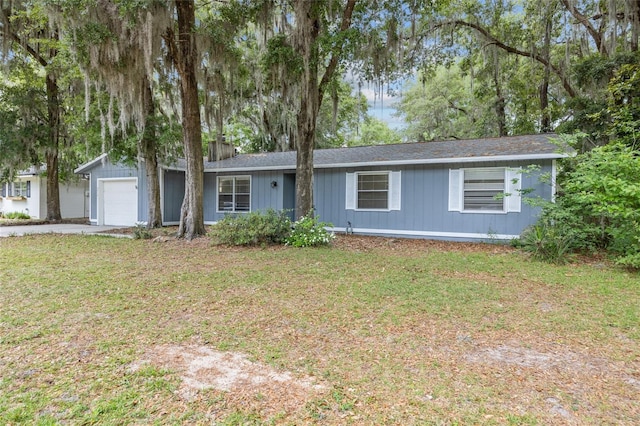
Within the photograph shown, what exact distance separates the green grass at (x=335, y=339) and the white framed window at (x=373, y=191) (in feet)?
14.2

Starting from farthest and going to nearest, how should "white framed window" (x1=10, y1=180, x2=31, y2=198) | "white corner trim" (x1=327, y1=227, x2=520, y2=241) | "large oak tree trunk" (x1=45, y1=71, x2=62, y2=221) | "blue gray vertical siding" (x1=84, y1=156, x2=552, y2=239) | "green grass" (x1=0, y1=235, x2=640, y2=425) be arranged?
"white framed window" (x1=10, y1=180, x2=31, y2=198) < "large oak tree trunk" (x1=45, y1=71, x2=62, y2=221) < "white corner trim" (x1=327, y1=227, x2=520, y2=241) < "blue gray vertical siding" (x1=84, y1=156, x2=552, y2=239) < "green grass" (x1=0, y1=235, x2=640, y2=425)

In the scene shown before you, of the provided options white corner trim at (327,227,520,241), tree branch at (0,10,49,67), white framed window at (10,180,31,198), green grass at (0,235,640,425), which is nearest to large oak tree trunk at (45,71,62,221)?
tree branch at (0,10,49,67)

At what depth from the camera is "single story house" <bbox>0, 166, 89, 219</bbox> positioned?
18.0 metres

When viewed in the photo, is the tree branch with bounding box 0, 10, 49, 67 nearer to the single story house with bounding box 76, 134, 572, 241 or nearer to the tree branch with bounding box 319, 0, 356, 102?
the single story house with bounding box 76, 134, 572, 241

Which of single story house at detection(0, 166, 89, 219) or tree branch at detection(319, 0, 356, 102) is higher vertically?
tree branch at detection(319, 0, 356, 102)

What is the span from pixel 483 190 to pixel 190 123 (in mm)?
7615

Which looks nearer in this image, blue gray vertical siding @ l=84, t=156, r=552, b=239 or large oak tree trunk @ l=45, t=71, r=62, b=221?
blue gray vertical siding @ l=84, t=156, r=552, b=239

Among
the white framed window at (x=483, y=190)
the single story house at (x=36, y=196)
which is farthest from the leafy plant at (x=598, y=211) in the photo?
the single story house at (x=36, y=196)

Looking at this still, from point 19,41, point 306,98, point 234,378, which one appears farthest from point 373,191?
point 19,41

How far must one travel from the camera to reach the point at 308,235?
329 inches

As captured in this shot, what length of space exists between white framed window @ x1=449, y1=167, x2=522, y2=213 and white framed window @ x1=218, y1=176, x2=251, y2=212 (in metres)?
6.89

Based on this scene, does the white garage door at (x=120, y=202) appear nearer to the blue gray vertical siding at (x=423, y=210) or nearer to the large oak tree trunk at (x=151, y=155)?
the large oak tree trunk at (x=151, y=155)

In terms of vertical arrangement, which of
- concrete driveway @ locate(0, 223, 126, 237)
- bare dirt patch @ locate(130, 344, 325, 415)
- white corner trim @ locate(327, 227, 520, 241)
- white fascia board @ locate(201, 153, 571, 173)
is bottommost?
bare dirt patch @ locate(130, 344, 325, 415)

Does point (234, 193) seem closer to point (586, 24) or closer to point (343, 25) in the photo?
point (343, 25)
